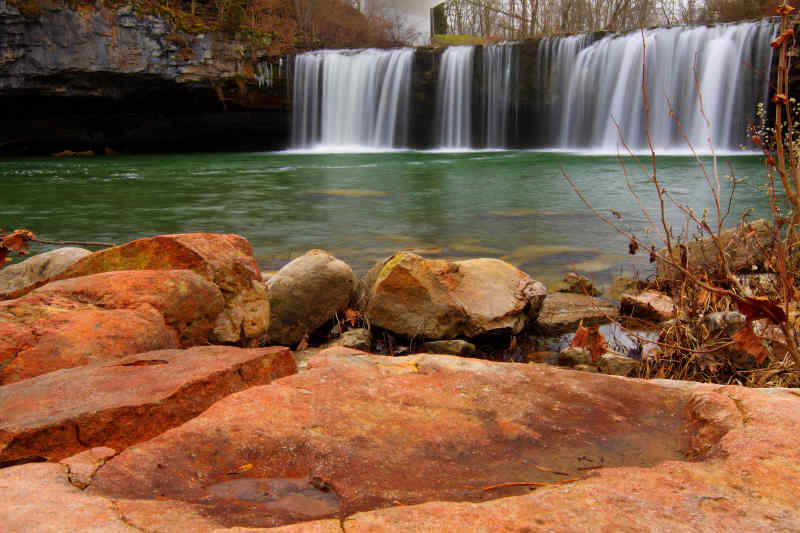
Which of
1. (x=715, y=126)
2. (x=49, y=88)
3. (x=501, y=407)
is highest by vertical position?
(x=49, y=88)

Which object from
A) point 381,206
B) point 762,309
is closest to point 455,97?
point 381,206

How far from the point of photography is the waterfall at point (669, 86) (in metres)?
17.5

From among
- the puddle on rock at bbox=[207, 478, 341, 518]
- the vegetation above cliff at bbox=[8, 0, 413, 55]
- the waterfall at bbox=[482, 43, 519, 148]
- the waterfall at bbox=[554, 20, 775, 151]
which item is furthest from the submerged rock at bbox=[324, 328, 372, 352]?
the vegetation above cliff at bbox=[8, 0, 413, 55]

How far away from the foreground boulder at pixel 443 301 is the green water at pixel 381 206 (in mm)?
1700

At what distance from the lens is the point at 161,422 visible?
1.84m

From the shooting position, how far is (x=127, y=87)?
2311 centimetres

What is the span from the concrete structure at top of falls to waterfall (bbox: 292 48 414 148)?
0.12 feet

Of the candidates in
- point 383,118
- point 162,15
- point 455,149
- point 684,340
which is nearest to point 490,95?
point 455,149

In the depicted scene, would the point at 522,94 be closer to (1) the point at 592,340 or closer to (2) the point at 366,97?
(2) the point at 366,97

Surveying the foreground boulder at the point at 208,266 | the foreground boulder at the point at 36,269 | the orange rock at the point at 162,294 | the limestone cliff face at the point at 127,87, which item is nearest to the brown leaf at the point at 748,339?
the orange rock at the point at 162,294

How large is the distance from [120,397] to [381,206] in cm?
858

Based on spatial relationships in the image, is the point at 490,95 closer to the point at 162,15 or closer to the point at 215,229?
the point at 162,15

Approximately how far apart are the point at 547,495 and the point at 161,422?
1143 mm

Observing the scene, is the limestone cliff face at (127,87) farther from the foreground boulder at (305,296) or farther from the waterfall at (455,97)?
the foreground boulder at (305,296)
